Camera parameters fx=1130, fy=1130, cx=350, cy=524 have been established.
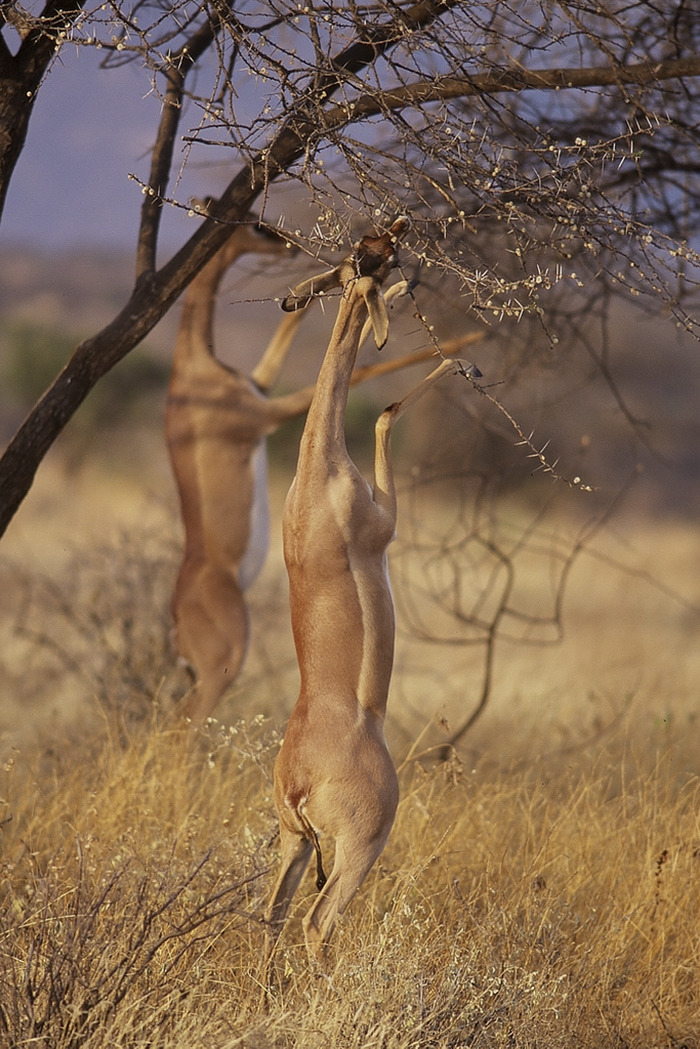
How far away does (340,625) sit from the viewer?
315cm

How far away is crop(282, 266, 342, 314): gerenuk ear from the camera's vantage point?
3.10 metres

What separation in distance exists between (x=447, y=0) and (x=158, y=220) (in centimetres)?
139

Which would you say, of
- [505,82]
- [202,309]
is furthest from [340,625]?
[202,309]

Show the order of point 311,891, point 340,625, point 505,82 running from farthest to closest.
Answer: point 311,891 < point 505,82 < point 340,625

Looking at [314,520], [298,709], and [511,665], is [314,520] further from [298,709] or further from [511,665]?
[511,665]

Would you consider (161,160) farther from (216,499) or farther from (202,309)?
(216,499)

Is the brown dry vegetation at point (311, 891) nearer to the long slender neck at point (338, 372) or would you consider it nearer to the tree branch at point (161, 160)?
the long slender neck at point (338, 372)

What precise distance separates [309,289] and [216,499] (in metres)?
3.27

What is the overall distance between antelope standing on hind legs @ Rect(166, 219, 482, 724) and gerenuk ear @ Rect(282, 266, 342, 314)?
3041mm

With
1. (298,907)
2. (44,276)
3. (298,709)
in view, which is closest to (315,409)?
(298,709)

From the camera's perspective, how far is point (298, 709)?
3.23 m

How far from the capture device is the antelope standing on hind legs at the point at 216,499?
6348 mm

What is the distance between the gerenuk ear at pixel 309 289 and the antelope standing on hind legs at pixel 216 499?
3.04 meters

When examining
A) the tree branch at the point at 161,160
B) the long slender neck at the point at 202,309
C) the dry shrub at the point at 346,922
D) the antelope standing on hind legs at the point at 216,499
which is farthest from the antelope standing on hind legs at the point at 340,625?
the long slender neck at the point at 202,309
